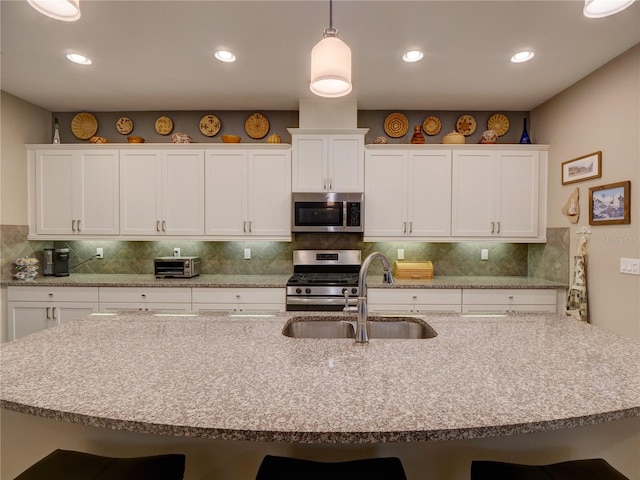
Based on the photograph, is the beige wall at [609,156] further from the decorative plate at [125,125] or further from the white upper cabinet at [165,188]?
the decorative plate at [125,125]

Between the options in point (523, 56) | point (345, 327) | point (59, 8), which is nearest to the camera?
point (59, 8)

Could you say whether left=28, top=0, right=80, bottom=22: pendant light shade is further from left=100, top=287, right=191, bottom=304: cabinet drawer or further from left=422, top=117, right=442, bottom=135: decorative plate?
left=422, top=117, right=442, bottom=135: decorative plate

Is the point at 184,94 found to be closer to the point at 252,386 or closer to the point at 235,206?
the point at 235,206

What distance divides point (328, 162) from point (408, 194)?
89 centimetres

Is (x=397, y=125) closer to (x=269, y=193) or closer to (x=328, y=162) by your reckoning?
(x=328, y=162)

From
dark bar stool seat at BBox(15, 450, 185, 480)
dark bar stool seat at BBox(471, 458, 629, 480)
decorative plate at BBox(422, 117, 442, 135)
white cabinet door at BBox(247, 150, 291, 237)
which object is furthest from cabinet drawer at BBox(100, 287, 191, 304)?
decorative plate at BBox(422, 117, 442, 135)

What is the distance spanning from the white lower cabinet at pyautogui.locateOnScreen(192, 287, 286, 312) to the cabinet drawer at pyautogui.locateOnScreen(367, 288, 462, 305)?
905 mm

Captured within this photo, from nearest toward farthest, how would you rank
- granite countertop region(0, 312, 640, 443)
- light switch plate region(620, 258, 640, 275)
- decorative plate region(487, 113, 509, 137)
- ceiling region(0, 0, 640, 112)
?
granite countertop region(0, 312, 640, 443)
ceiling region(0, 0, 640, 112)
light switch plate region(620, 258, 640, 275)
decorative plate region(487, 113, 509, 137)

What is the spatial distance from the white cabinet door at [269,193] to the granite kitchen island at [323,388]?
1.99 metres

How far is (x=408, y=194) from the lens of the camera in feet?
11.3

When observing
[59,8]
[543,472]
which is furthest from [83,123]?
[543,472]

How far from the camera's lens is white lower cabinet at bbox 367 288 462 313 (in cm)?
316

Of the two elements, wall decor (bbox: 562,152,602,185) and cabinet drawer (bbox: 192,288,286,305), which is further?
cabinet drawer (bbox: 192,288,286,305)

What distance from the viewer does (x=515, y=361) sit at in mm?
1139
